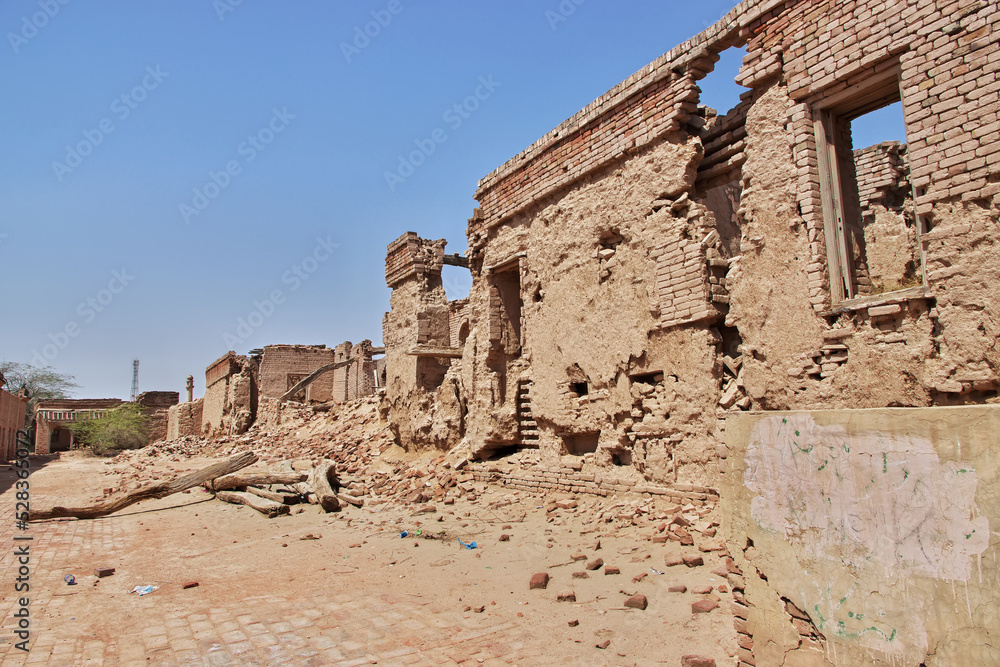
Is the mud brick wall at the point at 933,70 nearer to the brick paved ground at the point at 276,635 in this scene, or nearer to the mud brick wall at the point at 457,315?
the brick paved ground at the point at 276,635

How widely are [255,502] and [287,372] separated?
14.3 meters

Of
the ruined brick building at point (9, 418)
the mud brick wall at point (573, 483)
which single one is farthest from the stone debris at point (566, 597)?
the ruined brick building at point (9, 418)

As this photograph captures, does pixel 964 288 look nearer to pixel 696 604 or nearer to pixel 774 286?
pixel 774 286

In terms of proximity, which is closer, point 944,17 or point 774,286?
point 944,17

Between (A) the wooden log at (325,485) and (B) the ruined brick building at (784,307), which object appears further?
(A) the wooden log at (325,485)

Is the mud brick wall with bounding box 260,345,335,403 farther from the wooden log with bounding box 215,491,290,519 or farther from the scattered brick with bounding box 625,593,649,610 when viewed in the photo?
the scattered brick with bounding box 625,593,649,610

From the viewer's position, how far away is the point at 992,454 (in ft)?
8.10

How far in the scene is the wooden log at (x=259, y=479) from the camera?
35.2ft

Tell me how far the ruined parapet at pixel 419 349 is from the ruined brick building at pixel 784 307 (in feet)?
5.72

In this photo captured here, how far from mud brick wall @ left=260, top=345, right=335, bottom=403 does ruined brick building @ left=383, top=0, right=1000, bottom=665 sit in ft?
46.4

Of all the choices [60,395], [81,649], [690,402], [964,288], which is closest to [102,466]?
[81,649]

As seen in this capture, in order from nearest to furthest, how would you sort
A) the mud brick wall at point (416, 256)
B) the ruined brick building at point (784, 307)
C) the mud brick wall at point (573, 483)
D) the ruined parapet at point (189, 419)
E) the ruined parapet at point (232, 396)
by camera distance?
the ruined brick building at point (784, 307) → the mud brick wall at point (573, 483) → the mud brick wall at point (416, 256) → the ruined parapet at point (232, 396) → the ruined parapet at point (189, 419)

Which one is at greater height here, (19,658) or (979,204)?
(979,204)

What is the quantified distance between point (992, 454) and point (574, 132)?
6635 mm
